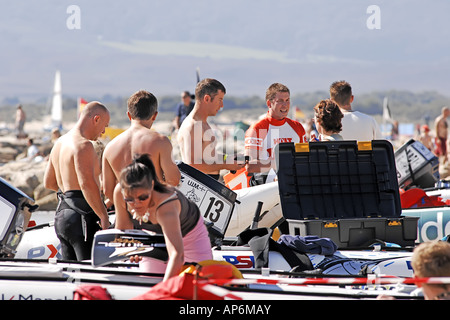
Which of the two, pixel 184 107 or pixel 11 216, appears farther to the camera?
pixel 184 107

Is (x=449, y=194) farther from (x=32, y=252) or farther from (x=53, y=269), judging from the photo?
(x=53, y=269)

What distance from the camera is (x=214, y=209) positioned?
6.77 m

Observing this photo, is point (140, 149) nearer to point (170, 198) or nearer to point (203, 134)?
point (170, 198)

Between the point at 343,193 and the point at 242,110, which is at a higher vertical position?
the point at 242,110

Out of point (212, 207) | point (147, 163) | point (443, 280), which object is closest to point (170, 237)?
point (147, 163)

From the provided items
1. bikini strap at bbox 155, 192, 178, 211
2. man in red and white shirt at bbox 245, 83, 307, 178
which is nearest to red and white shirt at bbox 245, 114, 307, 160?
man in red and white shirt at bbox 245, 83, 307, 178

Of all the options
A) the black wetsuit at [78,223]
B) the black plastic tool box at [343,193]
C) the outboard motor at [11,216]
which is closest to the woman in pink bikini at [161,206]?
the black wetsuit at [78,223]

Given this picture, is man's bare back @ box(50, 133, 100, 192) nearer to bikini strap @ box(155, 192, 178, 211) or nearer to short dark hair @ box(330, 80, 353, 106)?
bikini strap @ box(155, 192, 178, 211)

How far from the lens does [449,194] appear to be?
29.9 feet

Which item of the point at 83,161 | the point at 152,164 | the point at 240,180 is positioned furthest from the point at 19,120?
the point at 152,164

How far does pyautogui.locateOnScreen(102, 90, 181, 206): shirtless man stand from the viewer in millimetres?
5469

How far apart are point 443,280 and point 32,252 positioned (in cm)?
480

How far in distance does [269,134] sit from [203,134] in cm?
112

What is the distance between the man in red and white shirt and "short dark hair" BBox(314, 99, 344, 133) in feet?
2.62
